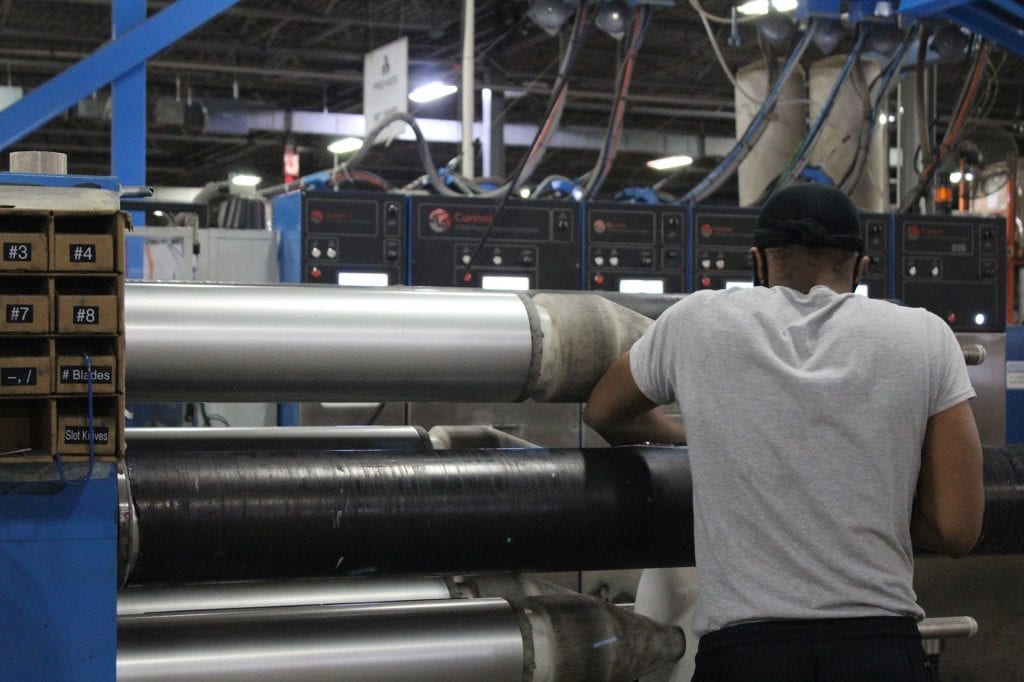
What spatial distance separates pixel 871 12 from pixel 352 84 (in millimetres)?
7452

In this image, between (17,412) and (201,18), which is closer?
(17,412)

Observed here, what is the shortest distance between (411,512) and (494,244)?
249 cm

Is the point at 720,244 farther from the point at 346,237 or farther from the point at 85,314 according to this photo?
the point at 85,314

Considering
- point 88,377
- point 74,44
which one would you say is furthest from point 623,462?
point 74,44

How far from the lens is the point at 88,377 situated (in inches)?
53.7

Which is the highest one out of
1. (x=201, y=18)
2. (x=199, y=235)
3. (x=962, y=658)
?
(x=201, y=18)

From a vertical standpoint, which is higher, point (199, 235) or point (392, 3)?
point (392, 3)

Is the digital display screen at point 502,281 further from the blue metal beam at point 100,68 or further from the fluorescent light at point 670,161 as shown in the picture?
the fluorescent light at point 670,161

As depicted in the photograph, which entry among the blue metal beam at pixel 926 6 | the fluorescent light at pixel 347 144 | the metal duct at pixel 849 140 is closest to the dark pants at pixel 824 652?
the blue metal beam at pixel 926 6

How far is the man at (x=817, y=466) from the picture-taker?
1.57 metres

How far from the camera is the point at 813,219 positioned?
1.67 m

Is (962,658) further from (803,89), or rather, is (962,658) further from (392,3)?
(392,3)

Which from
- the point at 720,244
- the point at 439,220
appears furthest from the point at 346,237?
the point at 720,244

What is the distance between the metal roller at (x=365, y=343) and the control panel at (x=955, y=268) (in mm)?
2984
